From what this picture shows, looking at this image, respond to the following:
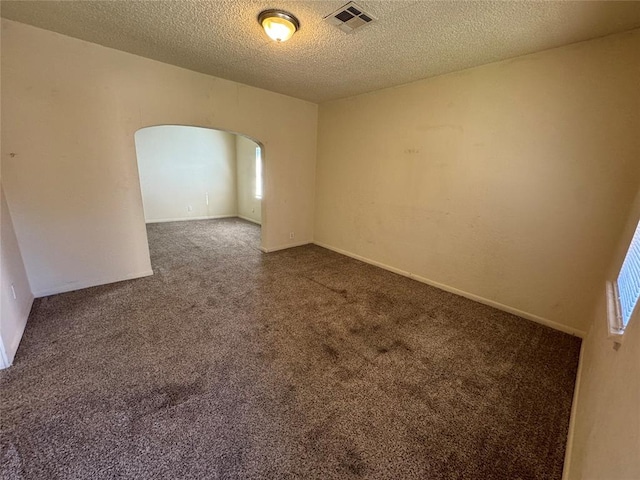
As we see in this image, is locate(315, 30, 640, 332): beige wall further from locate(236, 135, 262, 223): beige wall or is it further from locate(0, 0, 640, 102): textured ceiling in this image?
locate(236, 135, 262, 223): beige wall

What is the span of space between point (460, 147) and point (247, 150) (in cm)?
556

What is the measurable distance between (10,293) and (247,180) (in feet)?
18.2

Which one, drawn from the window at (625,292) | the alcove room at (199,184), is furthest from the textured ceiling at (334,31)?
the alcove room at (199,184)

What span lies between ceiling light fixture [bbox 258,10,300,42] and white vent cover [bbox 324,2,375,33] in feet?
0.89

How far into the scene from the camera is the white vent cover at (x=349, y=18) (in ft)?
6.31

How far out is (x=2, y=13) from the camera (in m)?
2.23

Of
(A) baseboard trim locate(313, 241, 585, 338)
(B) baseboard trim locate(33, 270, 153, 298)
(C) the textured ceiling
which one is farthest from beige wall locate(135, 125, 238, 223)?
(A) baseboard trim locate(313, 241, 585, 338)

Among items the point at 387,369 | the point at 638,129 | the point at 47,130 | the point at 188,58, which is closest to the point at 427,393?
the point at 387,369

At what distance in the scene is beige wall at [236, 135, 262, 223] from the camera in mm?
7027

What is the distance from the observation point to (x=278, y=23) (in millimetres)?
2059

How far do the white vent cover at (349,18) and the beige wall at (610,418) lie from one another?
239cm

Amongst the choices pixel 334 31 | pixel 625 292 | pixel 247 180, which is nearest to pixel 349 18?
pixel 334 31

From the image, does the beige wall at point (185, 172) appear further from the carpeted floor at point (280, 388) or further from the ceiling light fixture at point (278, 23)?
the ceiling light fixture at point (278, 23)

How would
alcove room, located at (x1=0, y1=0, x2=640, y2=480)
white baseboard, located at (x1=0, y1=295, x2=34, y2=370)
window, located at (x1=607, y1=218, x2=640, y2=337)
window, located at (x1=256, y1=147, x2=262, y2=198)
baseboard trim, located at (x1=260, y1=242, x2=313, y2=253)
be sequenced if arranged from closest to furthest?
window, located at (x1=607, y1=218, x2=640, y2=337), alcove room, located at (x1=0, y1=0, x2=640, y2=480), white baseboard, located at (x1=0, y1=295, x2=34, y2=370), baseboard trim, located at (x1=260, y1=242, x2=313, y2=253), window, located at (x1=256, y1=147, x2=262, y2=198)
